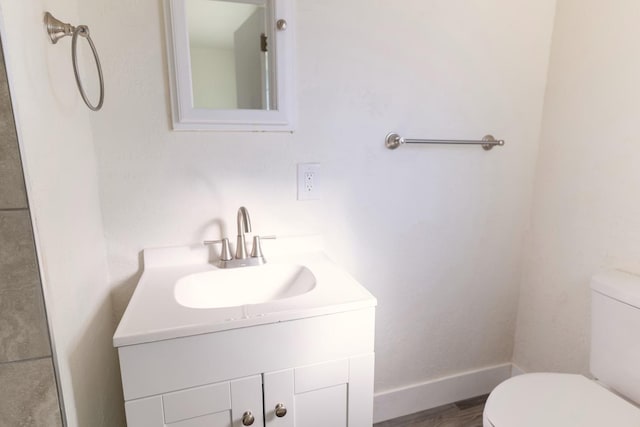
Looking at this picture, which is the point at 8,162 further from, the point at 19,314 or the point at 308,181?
the point at 308,181

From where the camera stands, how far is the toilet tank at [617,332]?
1.12m

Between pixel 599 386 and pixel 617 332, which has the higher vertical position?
pixel 617 332

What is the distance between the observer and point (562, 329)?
1564 millimetres

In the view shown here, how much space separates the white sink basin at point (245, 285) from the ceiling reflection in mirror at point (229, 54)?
0.56m

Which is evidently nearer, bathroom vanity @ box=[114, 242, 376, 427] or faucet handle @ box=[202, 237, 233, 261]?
bathroom vanity @ box=[114, 242, 376, 427]

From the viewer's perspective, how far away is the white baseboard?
1.62m

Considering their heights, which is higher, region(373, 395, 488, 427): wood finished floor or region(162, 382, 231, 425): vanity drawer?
region(162, 382, 231, 425): vanity drawer

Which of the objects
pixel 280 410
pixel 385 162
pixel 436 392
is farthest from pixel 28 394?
pixel 436 392

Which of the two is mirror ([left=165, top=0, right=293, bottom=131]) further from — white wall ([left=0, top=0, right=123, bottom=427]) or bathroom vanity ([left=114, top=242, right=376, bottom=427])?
bathroom vanity ([left=114, top=242, right=376, bottom=427])

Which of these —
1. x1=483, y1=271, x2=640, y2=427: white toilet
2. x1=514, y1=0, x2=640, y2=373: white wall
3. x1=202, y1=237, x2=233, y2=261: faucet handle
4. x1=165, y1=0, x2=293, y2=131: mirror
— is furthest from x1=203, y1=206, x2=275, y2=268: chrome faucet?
x1=514, y1=0, x2=640, y2=373: white wall

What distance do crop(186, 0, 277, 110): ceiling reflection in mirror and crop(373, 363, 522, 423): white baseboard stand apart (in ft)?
4.51

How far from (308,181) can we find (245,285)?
0.44m

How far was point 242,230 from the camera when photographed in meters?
1.22

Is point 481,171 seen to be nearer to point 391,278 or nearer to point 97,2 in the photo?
point 391,278
